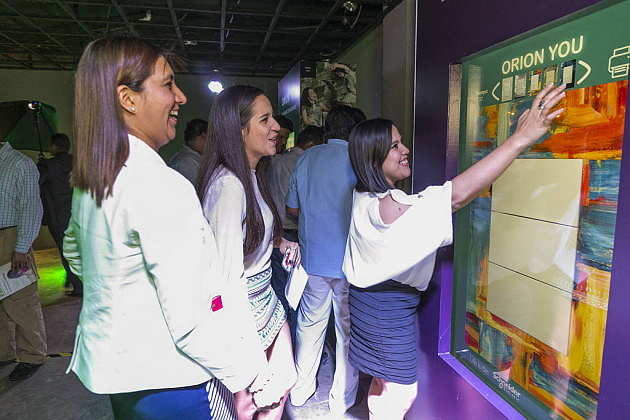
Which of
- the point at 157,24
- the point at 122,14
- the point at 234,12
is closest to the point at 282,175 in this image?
the point at 234,12

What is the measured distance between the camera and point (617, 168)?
3.53ft

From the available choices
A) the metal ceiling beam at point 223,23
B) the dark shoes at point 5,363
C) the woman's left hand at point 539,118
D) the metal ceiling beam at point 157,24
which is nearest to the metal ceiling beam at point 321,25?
the metal ceiling beam at point 157,24

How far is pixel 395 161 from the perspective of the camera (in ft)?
5.49

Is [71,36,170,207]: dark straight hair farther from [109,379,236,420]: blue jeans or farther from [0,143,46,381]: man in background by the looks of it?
[0,143,46,381]: man in background

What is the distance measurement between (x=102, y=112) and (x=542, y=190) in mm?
1200

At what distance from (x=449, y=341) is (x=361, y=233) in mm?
641

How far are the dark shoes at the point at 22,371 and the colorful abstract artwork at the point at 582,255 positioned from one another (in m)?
2.90

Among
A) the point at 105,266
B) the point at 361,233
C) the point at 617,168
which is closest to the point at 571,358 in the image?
the point at 617,168

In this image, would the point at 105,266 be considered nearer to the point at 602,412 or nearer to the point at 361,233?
the point at 361,233

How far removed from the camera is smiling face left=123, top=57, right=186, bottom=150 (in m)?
0.97

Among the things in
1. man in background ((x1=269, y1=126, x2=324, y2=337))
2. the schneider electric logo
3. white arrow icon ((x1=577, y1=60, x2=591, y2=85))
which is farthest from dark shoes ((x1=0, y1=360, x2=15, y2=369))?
white arrow icon ((x1=577, y1=60, x2=591, y2=85))

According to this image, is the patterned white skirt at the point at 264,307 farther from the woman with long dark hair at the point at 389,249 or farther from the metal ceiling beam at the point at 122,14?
the metal ceiling beam at the point at 122,14

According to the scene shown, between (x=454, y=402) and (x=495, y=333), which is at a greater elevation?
(x=495, y=333)

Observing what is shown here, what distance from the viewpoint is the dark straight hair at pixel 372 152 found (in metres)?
1.62
